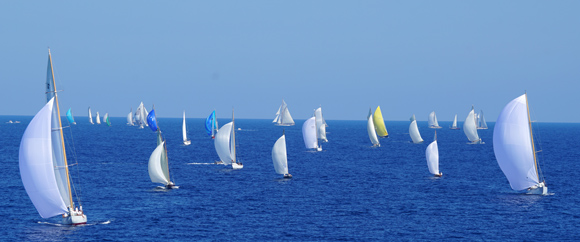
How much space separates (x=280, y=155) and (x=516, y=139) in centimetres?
2853

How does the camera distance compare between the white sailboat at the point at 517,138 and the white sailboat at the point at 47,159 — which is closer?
the white sailboat at the point at 47,159

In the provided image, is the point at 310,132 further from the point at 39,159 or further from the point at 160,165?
the point at 39,159

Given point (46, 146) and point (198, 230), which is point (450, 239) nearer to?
point (198, 230)

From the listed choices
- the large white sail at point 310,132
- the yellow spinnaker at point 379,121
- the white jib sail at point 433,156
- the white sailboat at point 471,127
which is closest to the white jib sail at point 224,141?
the white jib sail at point 433,156

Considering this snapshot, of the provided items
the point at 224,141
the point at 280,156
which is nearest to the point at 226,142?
the point at 224,141

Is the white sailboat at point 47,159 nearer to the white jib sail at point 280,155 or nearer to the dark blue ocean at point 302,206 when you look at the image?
the dark blue ocean at point 302,206

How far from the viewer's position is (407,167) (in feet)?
351

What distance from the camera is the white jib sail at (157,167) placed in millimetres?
70125

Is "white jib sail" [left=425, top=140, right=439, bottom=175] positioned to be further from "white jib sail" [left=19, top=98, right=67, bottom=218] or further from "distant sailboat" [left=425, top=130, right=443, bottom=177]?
"white jib sail" [left=19, top=98, right=67, bottom=218]

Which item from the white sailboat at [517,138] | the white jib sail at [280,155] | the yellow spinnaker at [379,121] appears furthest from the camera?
the yellow spinnaker at [379,121]

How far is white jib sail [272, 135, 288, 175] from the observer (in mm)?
81688

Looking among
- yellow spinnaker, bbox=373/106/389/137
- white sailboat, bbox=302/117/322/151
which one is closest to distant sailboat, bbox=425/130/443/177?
white sailboat, bbox=302/117/322/151

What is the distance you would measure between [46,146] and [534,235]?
36552 mm

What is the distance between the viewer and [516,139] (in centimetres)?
6694
